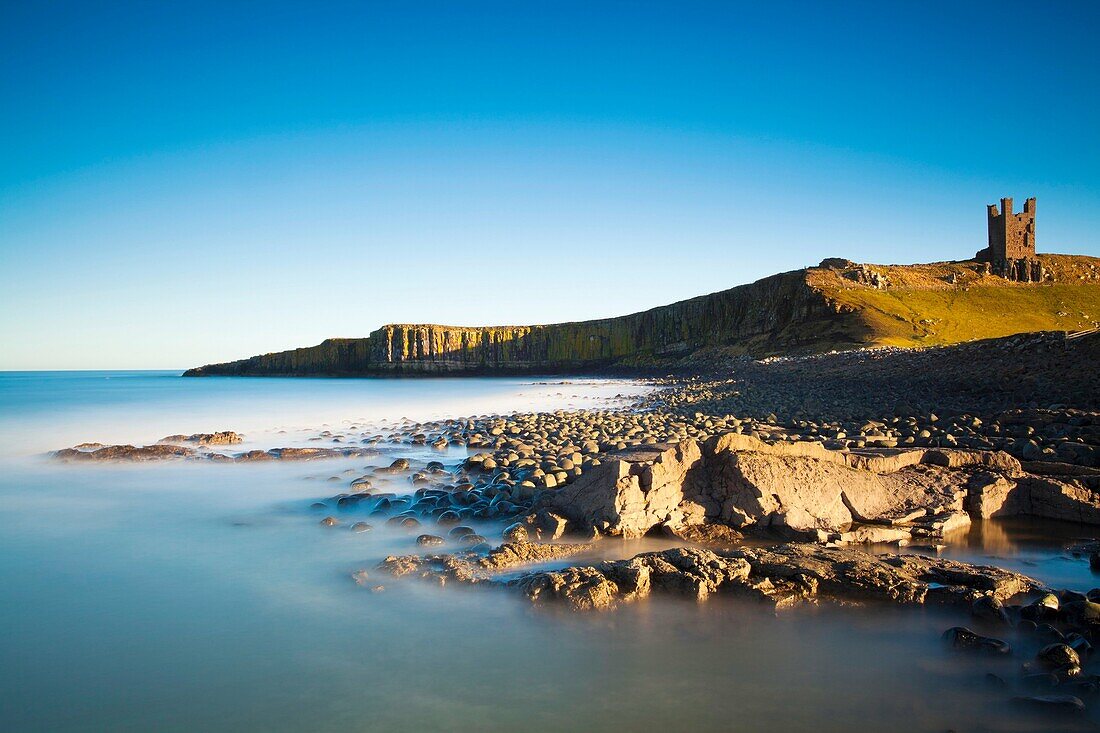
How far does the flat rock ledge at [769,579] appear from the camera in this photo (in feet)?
18.6

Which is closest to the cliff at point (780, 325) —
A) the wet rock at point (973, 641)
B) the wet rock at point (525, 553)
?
the wet rock at point (525, 553)

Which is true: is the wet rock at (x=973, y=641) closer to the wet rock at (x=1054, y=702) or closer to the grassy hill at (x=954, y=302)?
the wet rock at (x=1054, y=702)

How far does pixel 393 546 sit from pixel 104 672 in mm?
3193

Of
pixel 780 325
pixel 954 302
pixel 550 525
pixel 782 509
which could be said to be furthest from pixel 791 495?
pixel 954 302

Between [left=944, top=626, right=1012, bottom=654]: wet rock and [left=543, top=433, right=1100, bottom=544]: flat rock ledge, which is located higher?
[left=543, top=433, right=1100, bottom=544]: flat rock ledge

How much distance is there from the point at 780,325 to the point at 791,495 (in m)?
67.8

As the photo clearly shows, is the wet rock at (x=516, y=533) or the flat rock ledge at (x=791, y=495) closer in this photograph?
the wet rock at (x=516, y=533)

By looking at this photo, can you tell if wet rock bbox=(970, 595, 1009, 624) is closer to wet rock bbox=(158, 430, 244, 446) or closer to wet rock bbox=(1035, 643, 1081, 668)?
wet rock bbox=(1035, 643, 1081, 668)

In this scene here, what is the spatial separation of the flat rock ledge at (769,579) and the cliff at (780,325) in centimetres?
4642

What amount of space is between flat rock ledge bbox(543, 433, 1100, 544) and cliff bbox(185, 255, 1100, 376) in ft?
141

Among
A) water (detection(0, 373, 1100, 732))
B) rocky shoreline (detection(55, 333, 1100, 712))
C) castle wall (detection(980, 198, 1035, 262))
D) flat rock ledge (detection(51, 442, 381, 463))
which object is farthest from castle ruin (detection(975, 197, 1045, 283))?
water (detection(0, 373, 1100, 732))

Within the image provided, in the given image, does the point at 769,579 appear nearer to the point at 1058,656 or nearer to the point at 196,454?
the point at 1058,656

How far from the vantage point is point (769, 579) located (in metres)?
5.95

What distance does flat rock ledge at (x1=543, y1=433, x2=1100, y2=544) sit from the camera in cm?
756
